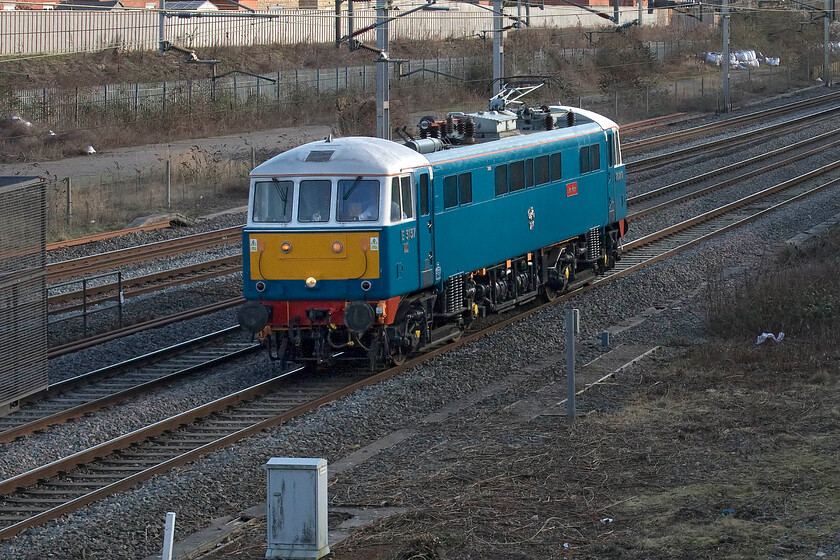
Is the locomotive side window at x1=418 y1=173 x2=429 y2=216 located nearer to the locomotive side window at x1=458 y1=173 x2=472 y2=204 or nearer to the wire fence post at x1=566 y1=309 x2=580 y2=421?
the locomotive side window at x1=458 y1=173 x2=472 y2=204

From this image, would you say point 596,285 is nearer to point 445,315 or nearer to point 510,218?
point 510,218

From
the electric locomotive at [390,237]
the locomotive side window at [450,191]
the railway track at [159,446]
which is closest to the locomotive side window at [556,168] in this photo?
the electric locomotive at [390,237]

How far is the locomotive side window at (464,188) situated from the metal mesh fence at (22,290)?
5669 mm

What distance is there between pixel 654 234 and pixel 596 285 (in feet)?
15.1

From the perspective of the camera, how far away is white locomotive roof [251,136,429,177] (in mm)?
14625

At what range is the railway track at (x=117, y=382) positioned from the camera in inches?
520

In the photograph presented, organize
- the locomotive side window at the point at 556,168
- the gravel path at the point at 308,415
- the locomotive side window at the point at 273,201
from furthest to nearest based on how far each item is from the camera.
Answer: the locomotive side window at the point at 556,168 < the locomotive side window at the point at 273,201 < the gravel path at the point at 308,415

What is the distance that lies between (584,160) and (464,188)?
15.6 feet

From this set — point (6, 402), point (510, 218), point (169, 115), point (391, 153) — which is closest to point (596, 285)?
point (510, 218)

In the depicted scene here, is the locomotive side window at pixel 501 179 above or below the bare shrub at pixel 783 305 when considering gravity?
above

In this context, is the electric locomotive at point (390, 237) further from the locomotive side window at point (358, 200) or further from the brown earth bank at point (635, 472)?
the brown earth bank at point (635, 472)

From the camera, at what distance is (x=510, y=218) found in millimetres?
17922

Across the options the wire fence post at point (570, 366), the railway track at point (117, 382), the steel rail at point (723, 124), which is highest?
the steel rail at point (723, 124)

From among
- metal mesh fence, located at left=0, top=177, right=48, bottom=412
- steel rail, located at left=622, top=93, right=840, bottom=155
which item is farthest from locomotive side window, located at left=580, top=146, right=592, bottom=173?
steel rail, located at left=622, top=93, right=840, bottom=155
